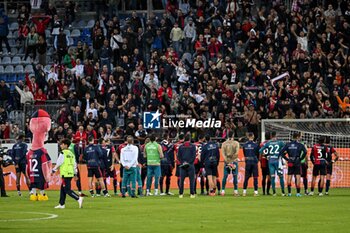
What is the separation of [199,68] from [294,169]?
1040cm

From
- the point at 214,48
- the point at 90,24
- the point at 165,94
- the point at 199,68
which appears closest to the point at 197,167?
the point at 165,94

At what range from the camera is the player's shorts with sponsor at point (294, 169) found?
35094mm

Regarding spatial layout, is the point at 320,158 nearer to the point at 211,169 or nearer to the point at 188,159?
the point at 211,169

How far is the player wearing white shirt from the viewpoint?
3422cm

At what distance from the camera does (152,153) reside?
1430 inches

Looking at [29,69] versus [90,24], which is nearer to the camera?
[29,69]

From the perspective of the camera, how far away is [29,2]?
172 feet

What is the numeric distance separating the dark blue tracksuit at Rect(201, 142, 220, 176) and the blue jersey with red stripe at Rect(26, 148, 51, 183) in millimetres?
5754

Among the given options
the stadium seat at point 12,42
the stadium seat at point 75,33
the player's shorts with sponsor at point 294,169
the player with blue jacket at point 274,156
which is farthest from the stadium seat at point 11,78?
the player's shorts with sponsor at point 294,169

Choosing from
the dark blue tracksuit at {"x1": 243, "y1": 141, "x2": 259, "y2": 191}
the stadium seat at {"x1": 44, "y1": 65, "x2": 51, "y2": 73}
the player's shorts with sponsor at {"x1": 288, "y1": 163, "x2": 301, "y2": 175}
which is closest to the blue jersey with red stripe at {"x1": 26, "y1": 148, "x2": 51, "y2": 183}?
the dark blue tracksuit at {"x1": 243, "y1": 141, "x2": 259, "y2": 191}

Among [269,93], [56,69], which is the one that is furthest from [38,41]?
[269,93]

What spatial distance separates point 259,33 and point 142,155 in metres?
9.99

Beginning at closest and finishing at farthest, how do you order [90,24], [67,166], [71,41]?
1. [67,166]
2. [71,41]
3. [90,24]

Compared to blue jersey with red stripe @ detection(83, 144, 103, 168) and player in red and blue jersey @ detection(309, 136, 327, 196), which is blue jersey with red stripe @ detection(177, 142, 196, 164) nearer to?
blue jersey with red stripe @ detection(83, 144, 103, 168)
